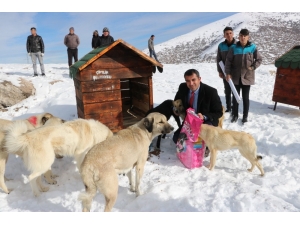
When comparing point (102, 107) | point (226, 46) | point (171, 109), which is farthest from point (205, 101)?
point (226, 46)

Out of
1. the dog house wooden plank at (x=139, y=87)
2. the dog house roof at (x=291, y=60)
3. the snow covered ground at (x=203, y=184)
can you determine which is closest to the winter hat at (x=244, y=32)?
the dog house roof at (x=291, y=60)

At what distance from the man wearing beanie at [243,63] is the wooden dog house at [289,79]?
5.08 feet

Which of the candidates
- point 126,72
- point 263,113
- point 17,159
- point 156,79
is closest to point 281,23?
point 156,79

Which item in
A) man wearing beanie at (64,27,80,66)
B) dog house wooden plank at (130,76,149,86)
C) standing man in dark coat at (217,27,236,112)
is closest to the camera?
dog house wooden plank at (130,76,149,86)

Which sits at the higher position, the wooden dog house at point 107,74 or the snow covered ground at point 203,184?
the wooden dog house at point 107,74

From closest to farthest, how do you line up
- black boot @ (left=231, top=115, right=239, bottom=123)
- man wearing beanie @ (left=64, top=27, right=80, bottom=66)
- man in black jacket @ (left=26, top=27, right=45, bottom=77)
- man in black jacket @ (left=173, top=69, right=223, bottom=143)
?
man in black jacket @ (left=173, top=69, right=223, bottom=143)
black boot @ (left=231, top=115, right=239, bottom=123)
man in black jacket @ (left=26, top=27, right=45, bottom=77)
man wearing beanie @ (left=64, top=27, right=80, bottom=66)

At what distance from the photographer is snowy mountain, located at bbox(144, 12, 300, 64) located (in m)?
28.3

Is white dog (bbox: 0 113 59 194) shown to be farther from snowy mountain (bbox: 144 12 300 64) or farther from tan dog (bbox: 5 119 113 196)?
snowy mountain (bbox: 144 12 300 64)

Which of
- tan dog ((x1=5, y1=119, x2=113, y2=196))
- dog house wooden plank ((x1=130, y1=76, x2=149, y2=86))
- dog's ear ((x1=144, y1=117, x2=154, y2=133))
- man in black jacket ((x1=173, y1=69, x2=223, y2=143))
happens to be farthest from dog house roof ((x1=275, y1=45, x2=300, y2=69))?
tan dog ((x1=5, y1=119, x2=113, y2=196))

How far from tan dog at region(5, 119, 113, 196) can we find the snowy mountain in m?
23.7

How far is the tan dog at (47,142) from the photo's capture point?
331 cm

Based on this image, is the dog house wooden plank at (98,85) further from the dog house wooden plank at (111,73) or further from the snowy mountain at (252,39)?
the snowy mountain at (252,39)

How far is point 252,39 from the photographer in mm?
31828

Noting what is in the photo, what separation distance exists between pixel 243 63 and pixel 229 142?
2810mm
